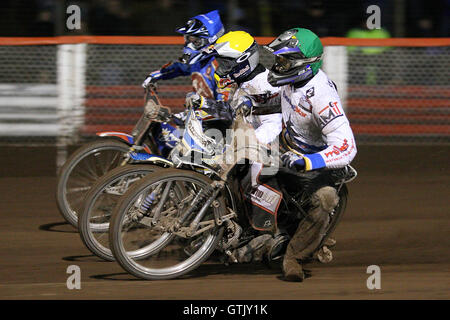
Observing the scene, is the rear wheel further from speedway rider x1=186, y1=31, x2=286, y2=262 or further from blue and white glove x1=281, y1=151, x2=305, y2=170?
blue and white glove x1=281, y1=151, x2=305, y2=170

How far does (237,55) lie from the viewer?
6.34 metres

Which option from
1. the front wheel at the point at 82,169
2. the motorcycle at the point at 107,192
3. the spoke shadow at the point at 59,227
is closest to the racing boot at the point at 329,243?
the motorcycle at the point at 107,192

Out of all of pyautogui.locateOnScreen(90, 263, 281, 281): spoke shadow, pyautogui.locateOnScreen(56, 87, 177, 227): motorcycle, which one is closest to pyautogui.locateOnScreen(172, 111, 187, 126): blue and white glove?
pyautogui.locateOnScreen(56, 87, 177, 227): motorcycle

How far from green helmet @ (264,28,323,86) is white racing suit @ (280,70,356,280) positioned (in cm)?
9

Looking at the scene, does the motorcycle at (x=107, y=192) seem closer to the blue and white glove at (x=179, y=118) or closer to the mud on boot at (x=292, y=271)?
the blue and white glove at (x=179, y=118)

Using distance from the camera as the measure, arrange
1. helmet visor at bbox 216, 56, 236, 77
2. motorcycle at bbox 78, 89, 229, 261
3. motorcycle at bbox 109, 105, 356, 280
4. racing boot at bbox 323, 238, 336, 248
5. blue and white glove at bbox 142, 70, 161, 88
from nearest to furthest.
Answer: motorcycle at bbox 109, 105, 356, 280
motorcycle at bbox 78, 89, 229, 261
helmet visor at bbox 216, 56, 236, 77
racing boot at bbox 323, 238, 336, 248
blue and white glove at bbox 142, 70, 161, 88

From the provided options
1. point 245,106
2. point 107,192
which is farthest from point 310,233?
point 107,192

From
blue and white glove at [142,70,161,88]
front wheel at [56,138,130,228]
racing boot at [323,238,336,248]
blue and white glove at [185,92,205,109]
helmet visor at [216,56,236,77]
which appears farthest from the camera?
blue and white glove at [142,70,161,88]

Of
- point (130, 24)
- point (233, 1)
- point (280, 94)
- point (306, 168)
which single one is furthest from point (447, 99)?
point (306, 168)

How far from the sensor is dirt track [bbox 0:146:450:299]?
5.66 m

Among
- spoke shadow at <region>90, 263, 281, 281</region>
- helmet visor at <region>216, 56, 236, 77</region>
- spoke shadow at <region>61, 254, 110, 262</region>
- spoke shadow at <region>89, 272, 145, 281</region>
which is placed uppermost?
helmet visor at <region>216, 56, 236, 77</region>

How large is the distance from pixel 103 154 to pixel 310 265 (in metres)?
2.14

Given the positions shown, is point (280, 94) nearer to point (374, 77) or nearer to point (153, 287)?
point (153, 287)

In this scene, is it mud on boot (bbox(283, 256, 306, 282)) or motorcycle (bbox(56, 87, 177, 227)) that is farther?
motorcycle (bbox(56, 87, 177, 227))
